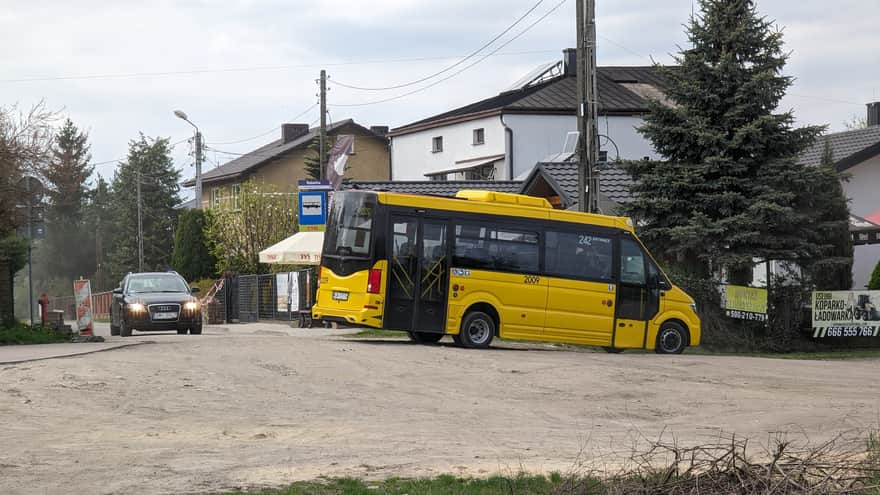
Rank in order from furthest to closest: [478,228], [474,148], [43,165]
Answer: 1. [474,148]
2. [43,165]
3. [478,228]

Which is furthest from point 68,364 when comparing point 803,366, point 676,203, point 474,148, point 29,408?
point 474,148

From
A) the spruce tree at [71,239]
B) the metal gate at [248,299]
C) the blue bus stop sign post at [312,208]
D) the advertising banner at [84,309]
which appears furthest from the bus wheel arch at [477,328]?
the spruce tree at [71,239]

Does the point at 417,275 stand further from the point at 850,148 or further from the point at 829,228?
the point at 850,148

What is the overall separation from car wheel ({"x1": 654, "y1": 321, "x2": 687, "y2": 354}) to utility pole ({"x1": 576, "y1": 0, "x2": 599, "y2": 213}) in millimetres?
3198

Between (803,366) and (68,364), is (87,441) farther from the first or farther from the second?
(803,366)

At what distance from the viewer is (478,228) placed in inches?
888

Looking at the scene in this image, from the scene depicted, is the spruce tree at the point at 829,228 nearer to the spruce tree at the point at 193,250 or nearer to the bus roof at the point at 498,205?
the bus roof at the point at 498,205

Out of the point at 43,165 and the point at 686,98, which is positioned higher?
the point at 686,98

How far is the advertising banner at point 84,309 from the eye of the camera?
25.5 metres

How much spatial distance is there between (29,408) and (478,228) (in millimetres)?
11015

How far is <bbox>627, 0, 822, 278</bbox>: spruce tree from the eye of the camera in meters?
27.8

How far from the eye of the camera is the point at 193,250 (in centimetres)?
6003

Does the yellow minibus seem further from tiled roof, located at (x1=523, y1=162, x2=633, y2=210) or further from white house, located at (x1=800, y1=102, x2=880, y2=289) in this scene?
white house, located at (x1=800, y1=102, x2=880, y2=289)

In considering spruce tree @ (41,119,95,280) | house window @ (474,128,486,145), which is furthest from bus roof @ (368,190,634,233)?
spruce tree @ (41,119,95,280)
